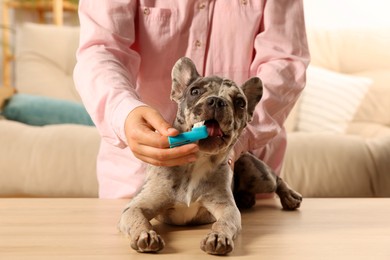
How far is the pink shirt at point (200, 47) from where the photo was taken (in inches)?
45.8

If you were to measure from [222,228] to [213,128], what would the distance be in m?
0.13

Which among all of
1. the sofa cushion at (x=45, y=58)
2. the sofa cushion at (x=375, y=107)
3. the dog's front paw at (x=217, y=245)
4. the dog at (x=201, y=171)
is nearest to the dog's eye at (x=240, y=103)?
the dog at (x=201, y=171)

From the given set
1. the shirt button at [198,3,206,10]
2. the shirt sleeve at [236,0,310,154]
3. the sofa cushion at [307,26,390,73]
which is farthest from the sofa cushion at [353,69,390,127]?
the shirt button at [198,3,206,10]

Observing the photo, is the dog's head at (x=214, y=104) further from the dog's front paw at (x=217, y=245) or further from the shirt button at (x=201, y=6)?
the shirt button at (x=201, y=6)

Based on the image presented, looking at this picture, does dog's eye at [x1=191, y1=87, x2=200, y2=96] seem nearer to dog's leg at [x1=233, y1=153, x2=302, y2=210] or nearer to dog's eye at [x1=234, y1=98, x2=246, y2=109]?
dog's eye at [x1=234, y1=98, x2=246, y2=109]

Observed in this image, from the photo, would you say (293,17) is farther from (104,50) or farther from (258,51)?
(104,50)

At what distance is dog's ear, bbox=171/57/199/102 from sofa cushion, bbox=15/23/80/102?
105 inches

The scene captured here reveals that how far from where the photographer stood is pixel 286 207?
3.67 ft

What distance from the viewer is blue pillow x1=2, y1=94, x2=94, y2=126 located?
2.94 meters

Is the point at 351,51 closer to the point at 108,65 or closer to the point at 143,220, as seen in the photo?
the point at 108,65

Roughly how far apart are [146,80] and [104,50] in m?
0.14

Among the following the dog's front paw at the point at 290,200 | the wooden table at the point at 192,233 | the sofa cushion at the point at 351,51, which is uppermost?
the wooden table at the point at 192,233

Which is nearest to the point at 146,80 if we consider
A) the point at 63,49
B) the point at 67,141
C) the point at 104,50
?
the point at 104,50

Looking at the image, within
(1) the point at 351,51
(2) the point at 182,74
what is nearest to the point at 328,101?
(1) the point at 351,51
